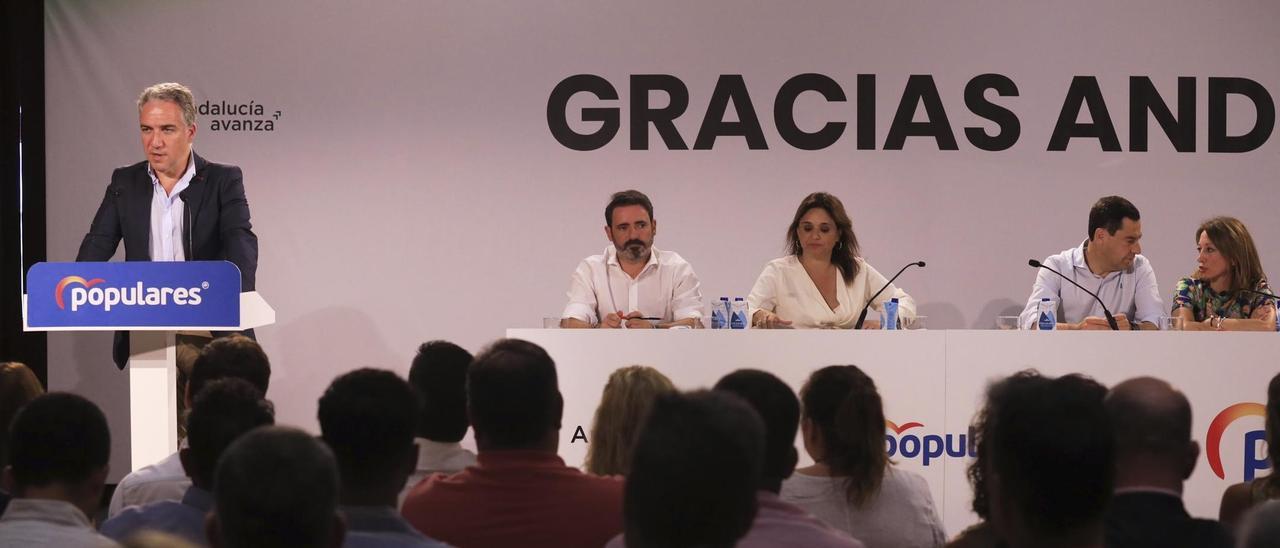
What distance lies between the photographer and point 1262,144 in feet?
23.7

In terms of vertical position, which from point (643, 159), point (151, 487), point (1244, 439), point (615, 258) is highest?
point (643, 159)

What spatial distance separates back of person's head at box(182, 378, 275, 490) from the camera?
243cm

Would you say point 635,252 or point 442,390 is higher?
point 635,252

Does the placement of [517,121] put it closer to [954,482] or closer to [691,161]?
[691,161]

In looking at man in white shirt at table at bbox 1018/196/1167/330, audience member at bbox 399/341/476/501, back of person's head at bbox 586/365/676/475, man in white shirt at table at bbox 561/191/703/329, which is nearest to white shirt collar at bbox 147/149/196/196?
A: man in white shirt at table at bbox 561/191/703/329

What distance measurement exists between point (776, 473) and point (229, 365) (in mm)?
1696

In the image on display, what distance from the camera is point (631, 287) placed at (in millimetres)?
6086

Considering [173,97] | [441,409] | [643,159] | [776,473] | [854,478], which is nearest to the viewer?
[776,473]

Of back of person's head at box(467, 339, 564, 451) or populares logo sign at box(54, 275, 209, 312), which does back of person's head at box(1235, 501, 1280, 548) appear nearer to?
back of person's head at box(467, 339, 564, 451)

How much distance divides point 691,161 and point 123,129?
3070 mm

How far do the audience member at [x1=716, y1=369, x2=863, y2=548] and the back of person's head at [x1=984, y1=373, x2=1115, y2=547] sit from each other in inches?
12.9

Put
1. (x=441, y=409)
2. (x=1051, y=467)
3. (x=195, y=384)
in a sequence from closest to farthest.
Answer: (x=1051, y=467)
(x=441, y=409)
(x=195, y=384)

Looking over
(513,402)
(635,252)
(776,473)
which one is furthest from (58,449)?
(635,252)

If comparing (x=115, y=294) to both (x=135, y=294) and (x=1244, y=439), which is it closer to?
(x=135, y=294)
